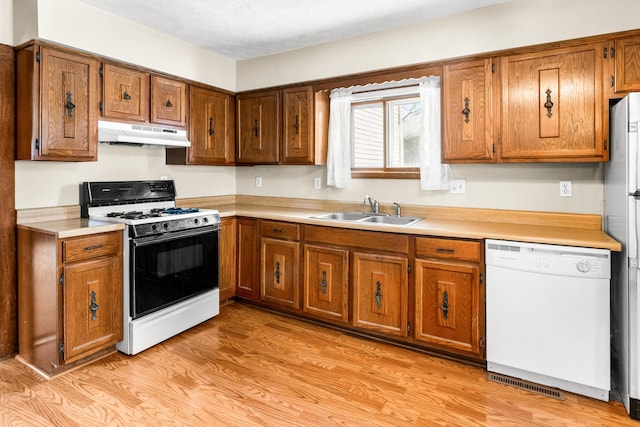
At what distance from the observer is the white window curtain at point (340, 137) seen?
11.6 ft

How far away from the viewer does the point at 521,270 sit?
2279mm

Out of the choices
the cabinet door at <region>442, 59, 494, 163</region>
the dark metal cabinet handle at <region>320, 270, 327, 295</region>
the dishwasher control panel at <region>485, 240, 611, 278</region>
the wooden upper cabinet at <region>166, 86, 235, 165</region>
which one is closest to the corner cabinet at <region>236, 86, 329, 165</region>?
the wooden upper cabinet at <region>166, 86, 235, 165</region>

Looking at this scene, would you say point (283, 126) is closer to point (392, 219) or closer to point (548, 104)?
point (392, 219)

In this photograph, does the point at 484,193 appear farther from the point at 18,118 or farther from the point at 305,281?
the point at 18,118

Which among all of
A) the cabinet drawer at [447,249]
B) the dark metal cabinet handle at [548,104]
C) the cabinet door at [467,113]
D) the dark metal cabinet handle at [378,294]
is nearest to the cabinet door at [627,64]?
the dark metal cabinet handle at [548,104]

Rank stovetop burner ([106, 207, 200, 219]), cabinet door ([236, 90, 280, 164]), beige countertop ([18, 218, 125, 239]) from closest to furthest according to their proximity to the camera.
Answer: beige countertop ([18, 218, 125, 239]) < stovetop burner ([106, 207, 200, 219]) < cabinet door ([236, 90, 280, 164])

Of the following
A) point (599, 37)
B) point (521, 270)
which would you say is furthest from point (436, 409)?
point (599, 37)

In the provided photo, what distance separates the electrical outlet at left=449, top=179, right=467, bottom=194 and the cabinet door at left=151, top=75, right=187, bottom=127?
2424 mm

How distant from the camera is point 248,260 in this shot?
3.57 meters

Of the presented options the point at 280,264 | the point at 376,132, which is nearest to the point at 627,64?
the point at 376,132

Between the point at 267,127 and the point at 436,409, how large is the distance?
285 cm

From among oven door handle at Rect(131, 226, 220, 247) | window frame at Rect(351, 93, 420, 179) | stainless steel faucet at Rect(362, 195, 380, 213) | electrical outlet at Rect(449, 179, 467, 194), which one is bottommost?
oven door handle at Rect(131, 226, 220, 247)

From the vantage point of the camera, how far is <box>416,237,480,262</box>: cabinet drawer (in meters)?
2.45

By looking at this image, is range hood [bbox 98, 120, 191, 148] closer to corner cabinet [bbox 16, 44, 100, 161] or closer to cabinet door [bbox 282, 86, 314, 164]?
corner cabinet [bbox 16, 44, 100, 161]
